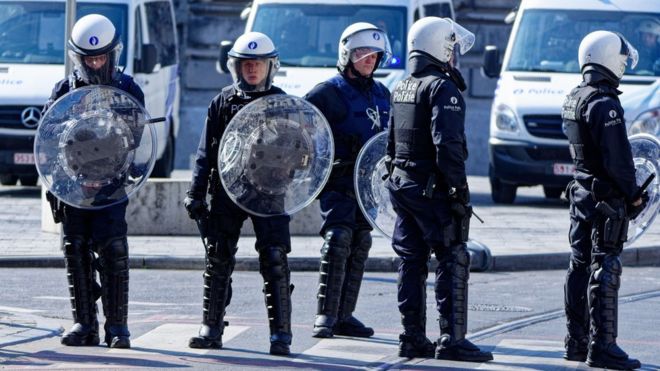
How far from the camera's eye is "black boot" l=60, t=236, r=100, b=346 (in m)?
9.51

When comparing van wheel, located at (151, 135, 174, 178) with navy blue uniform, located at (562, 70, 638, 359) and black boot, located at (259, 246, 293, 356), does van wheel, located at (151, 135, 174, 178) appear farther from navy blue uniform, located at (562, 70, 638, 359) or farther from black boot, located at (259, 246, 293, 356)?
navy blue uniform, located at (562, 70, 638, 359)

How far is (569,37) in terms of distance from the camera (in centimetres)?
1919

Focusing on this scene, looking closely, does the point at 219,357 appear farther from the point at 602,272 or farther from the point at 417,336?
the point at 602,272

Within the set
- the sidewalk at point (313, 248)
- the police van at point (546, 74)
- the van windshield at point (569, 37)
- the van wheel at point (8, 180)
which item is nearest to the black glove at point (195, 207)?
the sidewalk at point (313, 248)

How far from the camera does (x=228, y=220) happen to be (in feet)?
31.1

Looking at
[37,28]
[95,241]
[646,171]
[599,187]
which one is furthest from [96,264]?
[37,28]

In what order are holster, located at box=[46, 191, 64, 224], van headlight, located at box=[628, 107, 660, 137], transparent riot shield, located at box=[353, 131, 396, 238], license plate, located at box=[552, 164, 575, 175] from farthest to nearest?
license plate, located at box=[552, 164, 575, 175] → van headlight, located at box=[628, 107, 660, 137] → transparent riot shield, located at box=[353, 131, 396, 238] → holster, located at box=[46, 191, 64, 224]

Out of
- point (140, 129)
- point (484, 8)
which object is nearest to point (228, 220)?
point (140, 129)

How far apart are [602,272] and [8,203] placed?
1081cm

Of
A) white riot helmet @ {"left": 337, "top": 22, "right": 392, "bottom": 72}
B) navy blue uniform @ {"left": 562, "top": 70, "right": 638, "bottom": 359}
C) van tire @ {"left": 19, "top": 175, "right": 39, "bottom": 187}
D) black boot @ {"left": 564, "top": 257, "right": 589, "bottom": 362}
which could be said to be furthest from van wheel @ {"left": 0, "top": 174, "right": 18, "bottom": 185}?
navy blue uniform @ {"left": 562, "top": 70, "right": 638, "bottom": 359}

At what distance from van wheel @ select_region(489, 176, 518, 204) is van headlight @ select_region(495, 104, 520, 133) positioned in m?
0.97

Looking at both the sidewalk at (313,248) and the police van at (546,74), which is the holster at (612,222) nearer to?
the sidewalk at (313,248)

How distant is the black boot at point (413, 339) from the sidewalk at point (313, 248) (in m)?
4.60

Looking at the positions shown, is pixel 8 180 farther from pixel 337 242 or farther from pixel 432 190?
pixel 432 190
